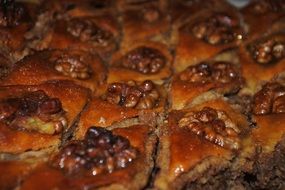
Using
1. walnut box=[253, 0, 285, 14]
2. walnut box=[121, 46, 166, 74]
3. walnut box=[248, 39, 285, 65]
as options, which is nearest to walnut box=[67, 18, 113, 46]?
walnut box=[121, 46, 166, 74]

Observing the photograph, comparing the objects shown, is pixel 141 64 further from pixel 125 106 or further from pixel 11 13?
pixel 11 13

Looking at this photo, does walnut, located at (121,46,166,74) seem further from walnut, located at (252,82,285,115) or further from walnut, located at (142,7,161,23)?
walnut, located at (252,82,285,115)

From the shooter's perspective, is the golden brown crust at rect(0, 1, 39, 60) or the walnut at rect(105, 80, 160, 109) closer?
the walnut at rect(105, 80, 160, 109)

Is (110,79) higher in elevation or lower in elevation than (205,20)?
lower

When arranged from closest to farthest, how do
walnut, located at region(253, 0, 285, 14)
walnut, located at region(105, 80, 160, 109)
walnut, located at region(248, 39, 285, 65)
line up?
walnut, located at region(105, 80, 160, 109), walnut, located at region(248, 39, 285, 65), walnut, located at region(253, 0, 285, 14)

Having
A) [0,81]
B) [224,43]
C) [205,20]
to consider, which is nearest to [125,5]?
[205,20]

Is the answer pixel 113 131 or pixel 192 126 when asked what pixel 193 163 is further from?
pixel 113 131
